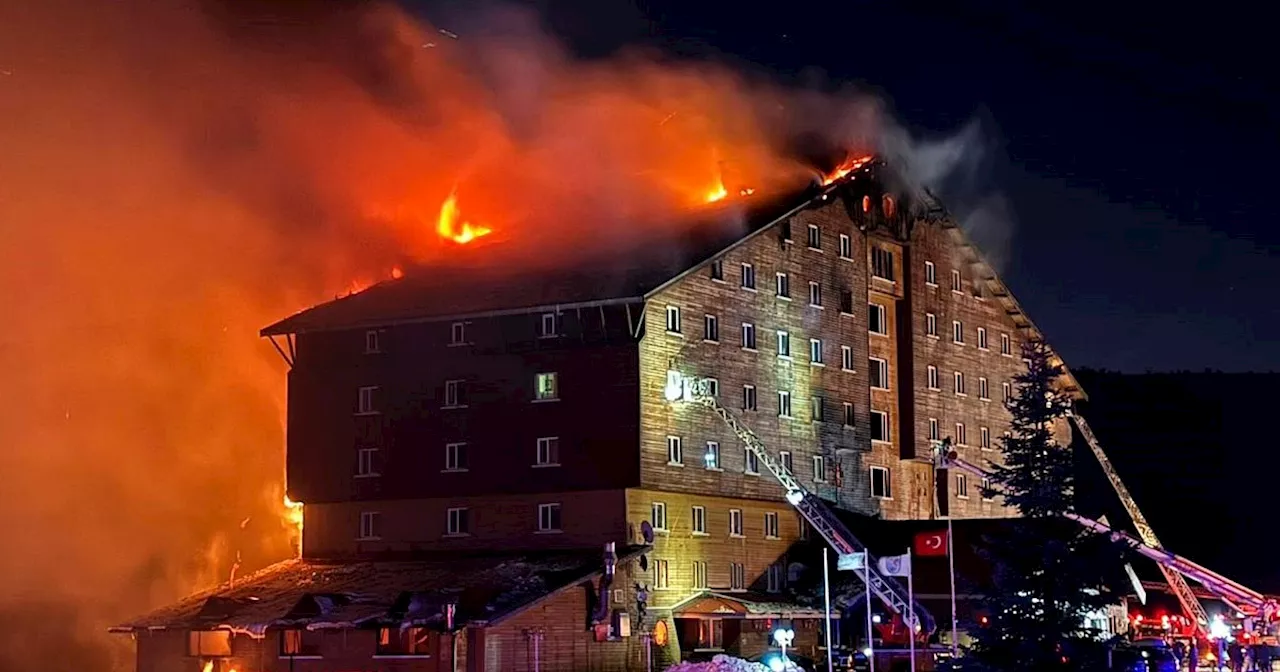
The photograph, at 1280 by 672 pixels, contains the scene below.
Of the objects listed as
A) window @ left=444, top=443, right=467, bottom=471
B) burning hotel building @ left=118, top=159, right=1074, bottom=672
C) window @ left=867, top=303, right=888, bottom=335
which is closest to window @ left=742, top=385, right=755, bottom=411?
burning hotel building @ left=118, top=159, right=1074, bottom=672

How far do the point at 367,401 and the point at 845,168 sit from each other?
2552cm

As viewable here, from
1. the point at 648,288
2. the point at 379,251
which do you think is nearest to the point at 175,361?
the point at 379,251

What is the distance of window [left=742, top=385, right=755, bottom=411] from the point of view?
68.7 m

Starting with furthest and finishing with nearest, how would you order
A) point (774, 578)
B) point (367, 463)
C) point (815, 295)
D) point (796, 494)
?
point (815, 295) → point (774, 578) → point (367, 463) → point (796, 494)

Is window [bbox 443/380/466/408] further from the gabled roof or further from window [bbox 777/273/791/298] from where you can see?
window [bbox 777/273/791/298]

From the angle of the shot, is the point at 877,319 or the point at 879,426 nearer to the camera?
the point at 879,426

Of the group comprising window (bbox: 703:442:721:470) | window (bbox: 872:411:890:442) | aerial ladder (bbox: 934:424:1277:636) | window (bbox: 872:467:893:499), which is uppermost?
window (bbox: 872:411:890:442)

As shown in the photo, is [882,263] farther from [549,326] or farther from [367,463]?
[367,463]

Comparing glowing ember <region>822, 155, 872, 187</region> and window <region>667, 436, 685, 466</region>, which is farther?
glowing ember <region>822, 155, 872, 187</region>

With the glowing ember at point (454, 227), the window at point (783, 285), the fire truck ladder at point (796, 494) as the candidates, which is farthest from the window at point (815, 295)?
the glowing ember at point (454, 227)

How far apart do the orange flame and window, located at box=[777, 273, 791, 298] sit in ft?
21.4

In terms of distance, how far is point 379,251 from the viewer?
88312mm

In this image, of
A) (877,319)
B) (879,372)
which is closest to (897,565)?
(879,372)

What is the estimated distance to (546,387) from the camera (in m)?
65.0
